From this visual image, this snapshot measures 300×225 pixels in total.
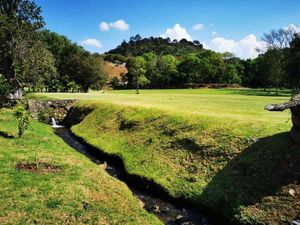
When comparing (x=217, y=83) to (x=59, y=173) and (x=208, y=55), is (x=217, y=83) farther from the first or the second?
(x=59, y=173)

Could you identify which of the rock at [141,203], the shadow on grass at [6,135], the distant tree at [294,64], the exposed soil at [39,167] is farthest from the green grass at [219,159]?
the distant tree at [294,64]

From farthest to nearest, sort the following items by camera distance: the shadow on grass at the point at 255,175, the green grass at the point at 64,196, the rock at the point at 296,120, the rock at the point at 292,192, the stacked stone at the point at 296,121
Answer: the rock at the point at 296,120, the stacked stone at the point at 296,121, the shadow on grass at the point at 255,175, the rock at the point at 292,192, the green grass at the point at 64,196

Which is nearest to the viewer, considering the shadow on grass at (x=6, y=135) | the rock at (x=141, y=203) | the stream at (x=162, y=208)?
the stream at (x=162, y=208)

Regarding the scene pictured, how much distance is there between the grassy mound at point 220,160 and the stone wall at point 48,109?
16.6m

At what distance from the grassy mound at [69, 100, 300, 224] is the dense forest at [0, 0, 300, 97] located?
Result: 23523 mm

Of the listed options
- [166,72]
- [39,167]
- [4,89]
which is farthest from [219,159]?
[166,72]

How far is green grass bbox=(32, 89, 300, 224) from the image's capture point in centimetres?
1393

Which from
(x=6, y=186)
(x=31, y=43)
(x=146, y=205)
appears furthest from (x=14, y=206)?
(x=31, y=43)

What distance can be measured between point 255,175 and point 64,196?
28.0 ft

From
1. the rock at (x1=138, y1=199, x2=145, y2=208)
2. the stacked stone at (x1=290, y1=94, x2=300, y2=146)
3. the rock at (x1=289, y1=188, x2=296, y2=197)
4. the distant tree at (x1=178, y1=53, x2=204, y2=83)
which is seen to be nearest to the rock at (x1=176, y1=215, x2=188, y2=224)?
the rock at (x1=138, y1=199, x2=145, y2=208)

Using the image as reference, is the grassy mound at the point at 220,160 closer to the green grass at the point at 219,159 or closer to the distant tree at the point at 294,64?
the green grass at the point at 219,159

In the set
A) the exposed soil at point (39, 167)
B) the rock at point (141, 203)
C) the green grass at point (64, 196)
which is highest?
the exposed soil at point (39, 167)

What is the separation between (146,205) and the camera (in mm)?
15383

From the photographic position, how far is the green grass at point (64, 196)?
12.0m
